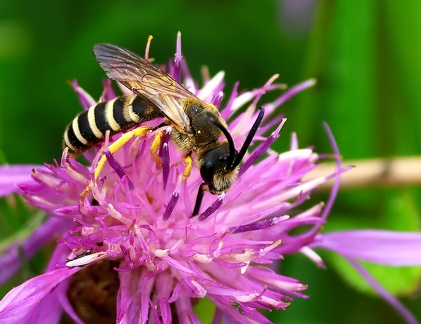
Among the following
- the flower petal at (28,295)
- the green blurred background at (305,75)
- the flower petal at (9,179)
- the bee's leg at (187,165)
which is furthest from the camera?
the green blurred background at (305,75)

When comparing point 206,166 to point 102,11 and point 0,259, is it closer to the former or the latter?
point 0,259

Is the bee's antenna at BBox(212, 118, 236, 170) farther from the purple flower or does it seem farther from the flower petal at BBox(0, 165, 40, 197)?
the flower petal at BBox(0, 165, 40, 197)

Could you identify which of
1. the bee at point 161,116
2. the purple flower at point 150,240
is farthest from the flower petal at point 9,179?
the bee at point 161,116

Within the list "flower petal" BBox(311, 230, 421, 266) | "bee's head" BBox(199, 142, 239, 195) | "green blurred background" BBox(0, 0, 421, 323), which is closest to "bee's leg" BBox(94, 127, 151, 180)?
"bee's head" BBox(199, 142, 239, 195)

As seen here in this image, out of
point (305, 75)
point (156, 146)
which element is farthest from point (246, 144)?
point (305, 75)

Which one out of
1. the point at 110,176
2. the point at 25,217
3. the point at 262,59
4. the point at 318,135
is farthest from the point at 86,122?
the point at 262,59

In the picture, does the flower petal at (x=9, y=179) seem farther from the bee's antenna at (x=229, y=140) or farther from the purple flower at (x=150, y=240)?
the bee's antenna at (x=229, y=140)

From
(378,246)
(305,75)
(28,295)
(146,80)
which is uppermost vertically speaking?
(146,80)

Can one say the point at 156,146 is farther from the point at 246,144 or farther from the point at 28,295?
the point at 28,295
